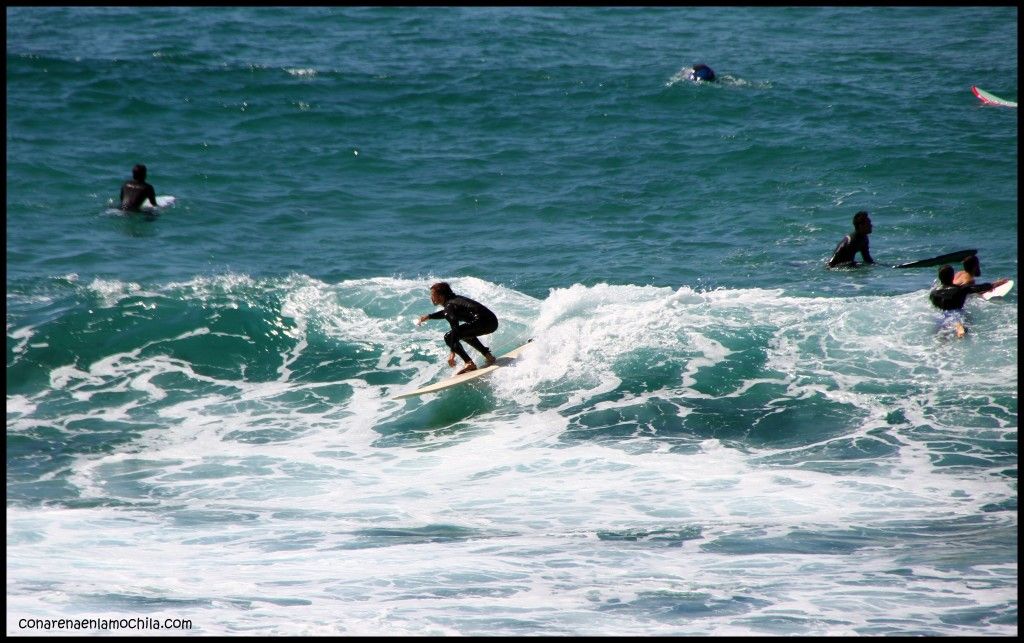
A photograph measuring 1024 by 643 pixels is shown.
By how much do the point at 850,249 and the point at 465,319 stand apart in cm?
611

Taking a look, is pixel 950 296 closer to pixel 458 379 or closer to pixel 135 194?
pixel 458 379

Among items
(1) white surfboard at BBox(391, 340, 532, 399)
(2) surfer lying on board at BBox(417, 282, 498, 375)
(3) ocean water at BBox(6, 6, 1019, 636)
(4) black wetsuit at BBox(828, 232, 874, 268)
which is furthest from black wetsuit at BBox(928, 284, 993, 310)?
(2) surfer lying on board at BBox(417, 282, 498, 375)

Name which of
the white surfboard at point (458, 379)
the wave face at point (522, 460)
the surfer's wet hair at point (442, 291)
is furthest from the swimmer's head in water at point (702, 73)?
the surfer's wet hair at point (442, 291)

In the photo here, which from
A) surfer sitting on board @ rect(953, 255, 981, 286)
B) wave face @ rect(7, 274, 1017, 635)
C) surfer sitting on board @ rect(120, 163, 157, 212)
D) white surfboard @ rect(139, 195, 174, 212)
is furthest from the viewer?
white surfboard @ rect(139, 195, 174, 212)

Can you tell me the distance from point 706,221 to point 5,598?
1304 cm

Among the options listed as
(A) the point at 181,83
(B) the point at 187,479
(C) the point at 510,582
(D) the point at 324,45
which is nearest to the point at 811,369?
A: (C) the point at 510,582

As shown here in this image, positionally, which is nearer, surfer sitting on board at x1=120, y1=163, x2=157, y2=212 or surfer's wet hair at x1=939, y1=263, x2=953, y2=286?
surfer's wet hair at x1=939, y1=263, x2=953, y2=286

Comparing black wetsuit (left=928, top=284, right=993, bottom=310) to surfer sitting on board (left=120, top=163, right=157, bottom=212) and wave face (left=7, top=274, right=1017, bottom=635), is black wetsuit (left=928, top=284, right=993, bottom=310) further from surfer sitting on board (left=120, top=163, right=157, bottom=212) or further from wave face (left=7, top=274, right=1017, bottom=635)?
surfer sitting on board (left=120, top=163, right=157, bottom=212)

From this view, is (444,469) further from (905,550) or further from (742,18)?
(742,18)

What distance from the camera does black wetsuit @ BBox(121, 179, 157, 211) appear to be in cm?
1900

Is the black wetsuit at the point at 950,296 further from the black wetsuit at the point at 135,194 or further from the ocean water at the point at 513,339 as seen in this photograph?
the black wetsuit at the point at 135,194

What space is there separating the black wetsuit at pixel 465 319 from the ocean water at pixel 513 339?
Result: 0.77 meters

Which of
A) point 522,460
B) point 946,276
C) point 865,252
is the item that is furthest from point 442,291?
point 865,252

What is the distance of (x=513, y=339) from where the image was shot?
13969 mm
